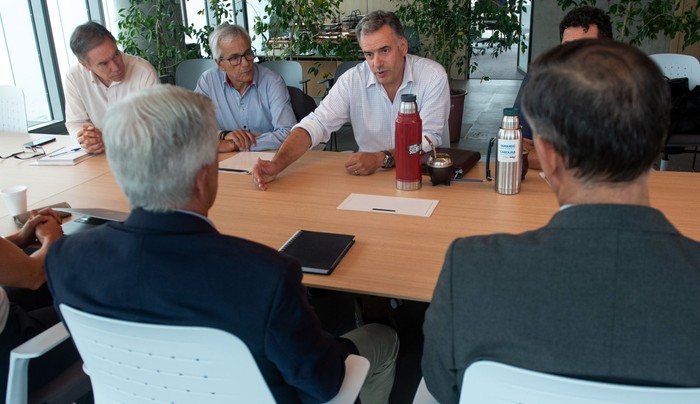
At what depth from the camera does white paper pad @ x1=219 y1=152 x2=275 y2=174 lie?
257cm

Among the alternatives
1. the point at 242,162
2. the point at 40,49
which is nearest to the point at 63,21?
the point at 40,49

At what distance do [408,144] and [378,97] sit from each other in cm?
86

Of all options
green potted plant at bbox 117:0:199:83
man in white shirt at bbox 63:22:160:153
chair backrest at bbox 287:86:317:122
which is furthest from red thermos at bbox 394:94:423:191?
green potted plant at bbox 117:0:199:83

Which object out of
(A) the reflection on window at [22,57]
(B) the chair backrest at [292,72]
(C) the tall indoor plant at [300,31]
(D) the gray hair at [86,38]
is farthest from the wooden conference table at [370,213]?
(C) the tall indoor plant at [300,31]

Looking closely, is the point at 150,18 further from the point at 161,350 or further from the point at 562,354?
the point at 562,354

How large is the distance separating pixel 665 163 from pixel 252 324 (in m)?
3.85

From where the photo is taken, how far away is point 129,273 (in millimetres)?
1071

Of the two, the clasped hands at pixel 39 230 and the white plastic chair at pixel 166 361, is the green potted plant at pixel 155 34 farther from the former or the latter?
the white plastic chair at pixel 166 361

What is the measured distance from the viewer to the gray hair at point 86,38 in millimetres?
2977

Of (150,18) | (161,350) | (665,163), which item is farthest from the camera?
(150,18)

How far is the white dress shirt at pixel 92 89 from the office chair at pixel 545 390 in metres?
2.85

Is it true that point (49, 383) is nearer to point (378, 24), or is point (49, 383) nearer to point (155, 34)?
point (378, 24)

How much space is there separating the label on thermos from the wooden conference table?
0.14 m

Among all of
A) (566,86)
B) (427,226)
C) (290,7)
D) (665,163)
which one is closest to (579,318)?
(566,86)
